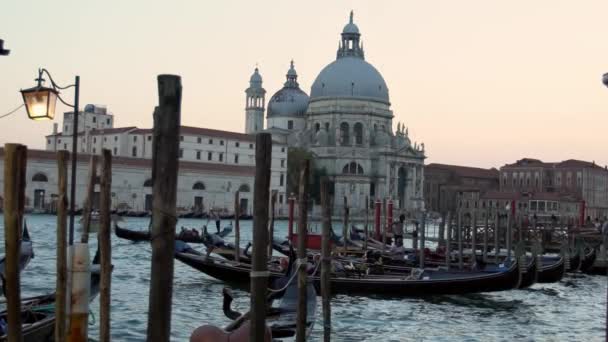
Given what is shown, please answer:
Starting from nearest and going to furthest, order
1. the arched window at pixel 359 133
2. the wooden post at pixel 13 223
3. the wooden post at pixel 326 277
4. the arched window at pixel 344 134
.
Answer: the wooden post at pixel 13 223
the wooden post at pixel 326 277
the arched window at pixel 344 134
the arched window at pixel 359 133

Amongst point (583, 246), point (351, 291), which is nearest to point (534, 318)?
point (351, 291)

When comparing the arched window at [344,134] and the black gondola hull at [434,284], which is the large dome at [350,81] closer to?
the arched window at [344,134]

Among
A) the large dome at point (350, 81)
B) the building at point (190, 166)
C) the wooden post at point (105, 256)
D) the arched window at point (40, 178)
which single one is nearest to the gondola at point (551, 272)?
the wooden post at point (105, 256)

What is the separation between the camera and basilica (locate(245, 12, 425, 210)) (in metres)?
62.0

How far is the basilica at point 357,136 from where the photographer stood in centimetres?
6200

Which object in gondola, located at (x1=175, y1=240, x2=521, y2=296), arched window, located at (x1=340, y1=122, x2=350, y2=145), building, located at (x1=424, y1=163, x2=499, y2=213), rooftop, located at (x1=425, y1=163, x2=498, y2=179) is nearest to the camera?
gondola, located at (x1=175, y1=240, x2=521, y2=296)

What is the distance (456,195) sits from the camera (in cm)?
7469

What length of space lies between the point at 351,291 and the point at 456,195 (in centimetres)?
6342

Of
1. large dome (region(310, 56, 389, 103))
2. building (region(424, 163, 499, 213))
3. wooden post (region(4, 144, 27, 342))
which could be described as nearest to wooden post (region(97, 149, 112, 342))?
wooden post (region(4, 144, 27, 342))

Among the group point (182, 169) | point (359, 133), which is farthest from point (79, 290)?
point (359, 133)

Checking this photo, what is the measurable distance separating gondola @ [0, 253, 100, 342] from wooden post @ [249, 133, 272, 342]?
1716mm

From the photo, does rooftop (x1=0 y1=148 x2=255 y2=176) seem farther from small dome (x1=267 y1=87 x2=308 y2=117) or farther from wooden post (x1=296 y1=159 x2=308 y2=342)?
wooden post (x1=296 y1=159 x2=308 y2=342)

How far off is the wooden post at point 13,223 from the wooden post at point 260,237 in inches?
47.4

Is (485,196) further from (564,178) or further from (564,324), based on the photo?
(564,324)
